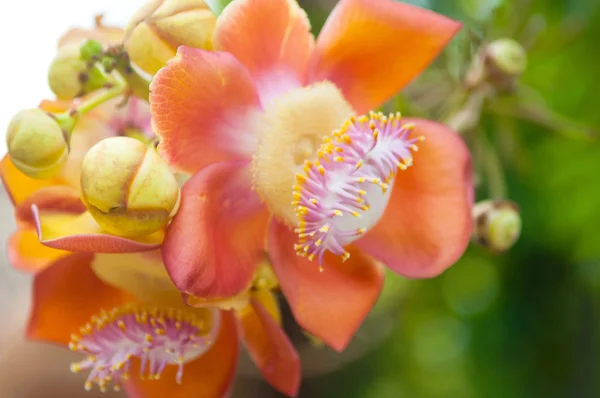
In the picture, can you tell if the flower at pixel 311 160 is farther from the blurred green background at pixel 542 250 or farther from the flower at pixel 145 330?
the blurred green background at pixel 542 250

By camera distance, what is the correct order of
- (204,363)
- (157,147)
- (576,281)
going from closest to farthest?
(157,147) < (204,363) < (576,281)

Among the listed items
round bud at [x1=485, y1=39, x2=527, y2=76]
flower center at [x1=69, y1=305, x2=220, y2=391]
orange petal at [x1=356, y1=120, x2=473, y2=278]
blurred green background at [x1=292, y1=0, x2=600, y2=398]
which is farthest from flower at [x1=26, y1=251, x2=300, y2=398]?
blurred green background at [x1=292, y1=0, x2=600, y2=398]

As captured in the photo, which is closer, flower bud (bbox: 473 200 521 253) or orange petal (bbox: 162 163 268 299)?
orange petal (bbox: 162 163 268 299)

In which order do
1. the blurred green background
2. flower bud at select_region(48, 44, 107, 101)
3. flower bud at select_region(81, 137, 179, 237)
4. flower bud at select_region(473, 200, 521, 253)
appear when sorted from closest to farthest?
flower bud at select_region(81, 137, 179, 237) < flower bud at select_region(48, 44, 107, 101) < flower bud at select_region(473, 200, 521, 253) < the blurred green background

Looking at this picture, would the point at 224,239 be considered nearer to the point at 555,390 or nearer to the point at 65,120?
the point at 65,120

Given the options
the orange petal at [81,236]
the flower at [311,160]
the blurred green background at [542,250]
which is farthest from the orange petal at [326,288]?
the blurred green background at [542,250]

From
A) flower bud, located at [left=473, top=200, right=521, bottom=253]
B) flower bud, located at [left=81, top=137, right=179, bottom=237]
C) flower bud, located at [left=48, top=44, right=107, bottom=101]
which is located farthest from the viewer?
flower bud, located at [left=473, top=200, right=521, bottom=253]

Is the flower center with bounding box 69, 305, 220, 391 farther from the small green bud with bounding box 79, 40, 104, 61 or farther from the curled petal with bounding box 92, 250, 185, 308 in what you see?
the small green bud with bounding box 79, 40, 104, 61

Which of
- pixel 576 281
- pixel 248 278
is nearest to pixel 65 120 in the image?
pixel 248 278
